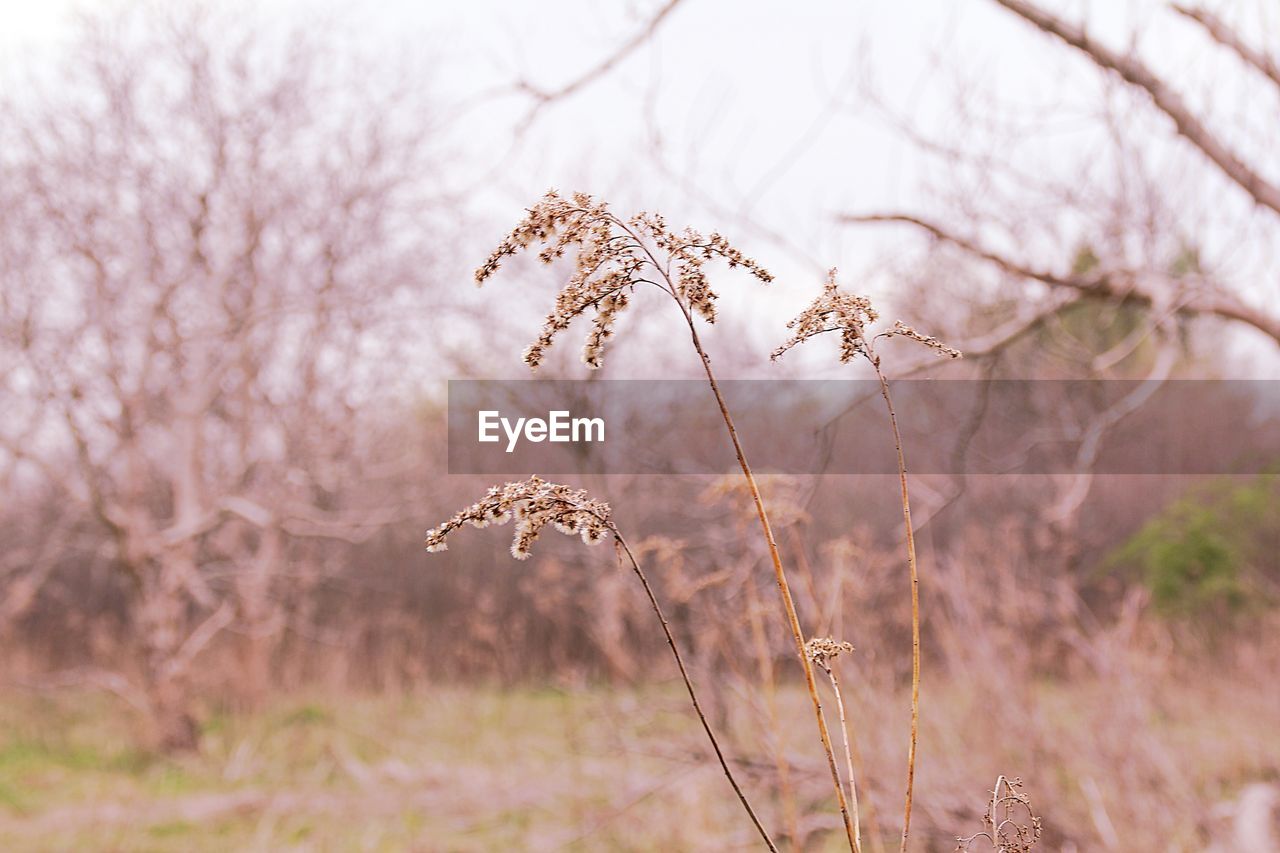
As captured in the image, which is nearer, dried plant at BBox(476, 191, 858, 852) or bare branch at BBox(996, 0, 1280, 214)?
dried plant at BBox(476, 191, 858, 852)

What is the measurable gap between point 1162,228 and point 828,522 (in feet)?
16.2

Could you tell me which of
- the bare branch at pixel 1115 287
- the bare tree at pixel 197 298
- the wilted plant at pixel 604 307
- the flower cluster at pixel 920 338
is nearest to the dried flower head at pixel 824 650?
the wilted plant at pixel 604 307

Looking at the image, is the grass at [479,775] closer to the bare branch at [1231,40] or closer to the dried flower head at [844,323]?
the bare branch at [1231,40]

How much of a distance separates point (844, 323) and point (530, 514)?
32 cm

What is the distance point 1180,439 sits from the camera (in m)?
16.6

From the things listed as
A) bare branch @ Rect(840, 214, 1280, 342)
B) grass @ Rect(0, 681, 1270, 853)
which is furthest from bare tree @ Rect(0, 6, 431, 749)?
bare branch @ Rect(840, 214, 1280, 342)

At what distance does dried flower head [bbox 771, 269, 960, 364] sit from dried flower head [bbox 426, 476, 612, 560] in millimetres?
215

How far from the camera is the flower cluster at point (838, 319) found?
0.98 meters

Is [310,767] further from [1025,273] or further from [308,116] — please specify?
[1025,273]

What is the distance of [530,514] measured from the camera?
3.00ft

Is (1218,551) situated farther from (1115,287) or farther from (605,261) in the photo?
(605,261)

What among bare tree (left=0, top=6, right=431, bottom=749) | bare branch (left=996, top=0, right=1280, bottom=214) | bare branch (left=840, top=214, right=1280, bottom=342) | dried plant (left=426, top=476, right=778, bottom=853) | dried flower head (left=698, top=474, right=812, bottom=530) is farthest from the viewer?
bare tree (left=0, top=6, right=431, bottom=749)

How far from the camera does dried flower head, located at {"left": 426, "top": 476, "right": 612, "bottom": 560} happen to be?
2.96 ft

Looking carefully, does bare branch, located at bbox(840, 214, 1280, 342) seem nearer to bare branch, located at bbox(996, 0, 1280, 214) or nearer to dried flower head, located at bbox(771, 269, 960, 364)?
bare branch, located at bbox(996, 0, 1280, 214)
